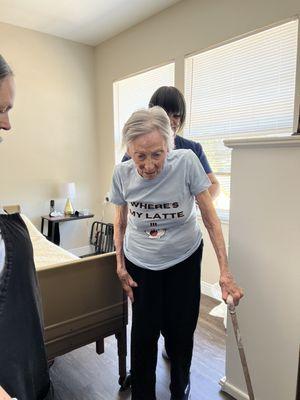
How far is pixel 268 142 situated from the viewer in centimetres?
131

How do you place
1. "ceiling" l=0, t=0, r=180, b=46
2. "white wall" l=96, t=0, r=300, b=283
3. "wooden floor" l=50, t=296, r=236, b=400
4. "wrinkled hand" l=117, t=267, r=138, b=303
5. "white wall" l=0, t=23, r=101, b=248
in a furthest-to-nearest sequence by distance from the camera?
"white wall" l=0, t=23, r=101, b=248, "ceiling" l=0, t=0, r=180, b=46, "white wall" l=96, t=0, r=300, b=283, "wooden floor" l=50, t=296, r=236, b=400, "wrinkled hand" l=117, t=267, r=138, b=303

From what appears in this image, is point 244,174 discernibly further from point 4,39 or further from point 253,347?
point 4,39

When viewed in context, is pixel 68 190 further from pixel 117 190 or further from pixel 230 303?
pixel 230 303

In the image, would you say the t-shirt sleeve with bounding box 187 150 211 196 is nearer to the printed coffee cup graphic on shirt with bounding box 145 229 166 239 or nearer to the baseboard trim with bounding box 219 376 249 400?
the printed coffee cup graphic on shirt with bounding box 145 229 166 239

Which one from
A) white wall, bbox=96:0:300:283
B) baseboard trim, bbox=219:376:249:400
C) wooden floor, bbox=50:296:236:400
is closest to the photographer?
baseboard trim, bbox=219:376:249:400

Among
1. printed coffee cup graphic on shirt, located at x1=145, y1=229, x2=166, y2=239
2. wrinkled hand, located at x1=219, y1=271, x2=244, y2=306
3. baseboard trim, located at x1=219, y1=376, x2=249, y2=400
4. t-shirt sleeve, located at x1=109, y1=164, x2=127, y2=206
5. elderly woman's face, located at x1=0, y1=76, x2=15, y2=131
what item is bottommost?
baseboard trim, located at x1=219, y1=376, x2=249, y2=400

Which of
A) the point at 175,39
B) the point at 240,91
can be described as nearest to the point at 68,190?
the point at 175,39

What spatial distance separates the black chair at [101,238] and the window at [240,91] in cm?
162

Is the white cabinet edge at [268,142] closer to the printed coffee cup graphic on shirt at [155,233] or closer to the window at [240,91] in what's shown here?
the printed coffee cup graphic on shirt at [155,233]

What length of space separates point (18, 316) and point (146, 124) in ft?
2.76

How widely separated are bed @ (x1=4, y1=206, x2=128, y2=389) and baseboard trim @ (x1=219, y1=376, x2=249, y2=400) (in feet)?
1.80

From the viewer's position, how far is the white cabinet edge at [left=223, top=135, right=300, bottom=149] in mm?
1221

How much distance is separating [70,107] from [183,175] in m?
3.19

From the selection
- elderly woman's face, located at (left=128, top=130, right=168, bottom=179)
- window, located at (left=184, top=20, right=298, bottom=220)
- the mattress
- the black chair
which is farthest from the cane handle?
the black chair
